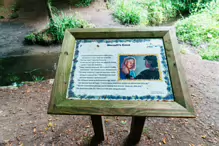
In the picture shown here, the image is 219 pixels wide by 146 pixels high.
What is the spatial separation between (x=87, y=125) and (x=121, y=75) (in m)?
1.43

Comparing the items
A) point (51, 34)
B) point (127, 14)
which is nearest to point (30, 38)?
point (51, 34)

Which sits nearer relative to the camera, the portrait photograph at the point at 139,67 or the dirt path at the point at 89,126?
the portrait photograph at the point at 139,67

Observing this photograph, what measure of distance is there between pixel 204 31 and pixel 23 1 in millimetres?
7113

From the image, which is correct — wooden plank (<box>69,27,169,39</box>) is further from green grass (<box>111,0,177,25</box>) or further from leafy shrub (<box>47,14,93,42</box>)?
green grass (<box>111,0,177,25</box>)

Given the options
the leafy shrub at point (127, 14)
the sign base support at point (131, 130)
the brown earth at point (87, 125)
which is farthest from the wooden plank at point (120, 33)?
the leafy shrub at point (127, 14)

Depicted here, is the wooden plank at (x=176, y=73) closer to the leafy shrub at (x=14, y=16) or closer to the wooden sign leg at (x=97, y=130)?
the wooden sign leg at (x=97, y=130)

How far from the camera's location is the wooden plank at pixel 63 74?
146 cm

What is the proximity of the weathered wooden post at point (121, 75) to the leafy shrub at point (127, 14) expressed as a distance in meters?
4.27

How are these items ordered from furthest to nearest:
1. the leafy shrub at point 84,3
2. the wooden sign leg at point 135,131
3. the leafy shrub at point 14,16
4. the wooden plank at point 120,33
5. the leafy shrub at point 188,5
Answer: the leafy shrub at point 84,3, the leafy shrub at point 14,16, the leafy shrub at point 188,5, the wooden sign leg at point 135,131, the wooden plank at point 120,33

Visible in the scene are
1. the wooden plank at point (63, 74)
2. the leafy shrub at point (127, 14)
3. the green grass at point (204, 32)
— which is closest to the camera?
the wooden plank at point (63, 74)

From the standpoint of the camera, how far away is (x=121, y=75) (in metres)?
1.55

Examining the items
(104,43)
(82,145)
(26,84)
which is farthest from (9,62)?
(104,43)

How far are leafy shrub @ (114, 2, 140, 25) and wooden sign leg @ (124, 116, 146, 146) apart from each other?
14.2 feet

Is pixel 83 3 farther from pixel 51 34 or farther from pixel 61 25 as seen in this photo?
pixel 51 34
